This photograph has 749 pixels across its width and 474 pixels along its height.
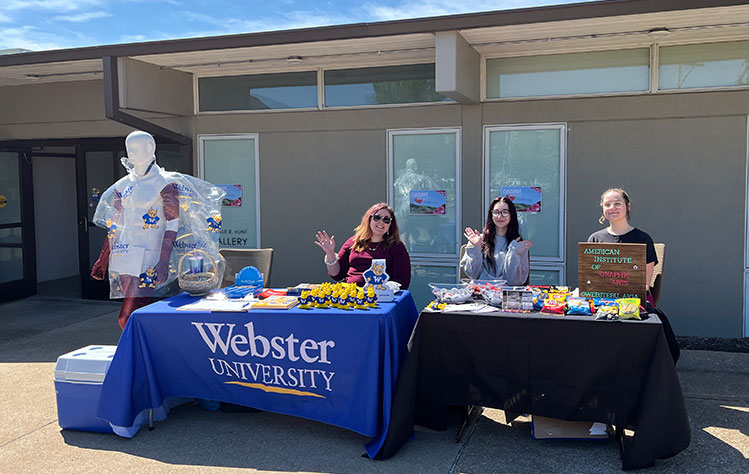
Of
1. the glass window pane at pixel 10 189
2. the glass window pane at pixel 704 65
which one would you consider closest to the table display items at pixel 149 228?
the glass window pane at pixel 704 65

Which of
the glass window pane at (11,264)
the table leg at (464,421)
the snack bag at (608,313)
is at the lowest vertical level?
the table leg at (464,421)

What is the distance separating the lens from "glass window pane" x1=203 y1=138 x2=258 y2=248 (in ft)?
23.6

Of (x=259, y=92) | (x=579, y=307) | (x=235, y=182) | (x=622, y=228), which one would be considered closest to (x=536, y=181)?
(x=622, y=228)

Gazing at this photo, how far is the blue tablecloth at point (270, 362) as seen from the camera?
3.52 metres

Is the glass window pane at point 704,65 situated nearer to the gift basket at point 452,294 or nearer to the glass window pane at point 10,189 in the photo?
the gift basket at point 452,294

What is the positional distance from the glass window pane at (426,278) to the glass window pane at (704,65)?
2.66m

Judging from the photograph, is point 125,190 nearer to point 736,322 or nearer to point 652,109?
point 652,109

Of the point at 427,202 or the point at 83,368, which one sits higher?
the point at 427,202

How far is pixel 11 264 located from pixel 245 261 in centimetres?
476

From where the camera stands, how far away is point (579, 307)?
3.43 m

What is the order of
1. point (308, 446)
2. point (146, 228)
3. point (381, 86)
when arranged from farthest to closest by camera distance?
point (381, 86) → point (146, 228) → point (308, 446)

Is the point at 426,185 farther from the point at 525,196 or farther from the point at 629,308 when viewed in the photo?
the point at 629,308

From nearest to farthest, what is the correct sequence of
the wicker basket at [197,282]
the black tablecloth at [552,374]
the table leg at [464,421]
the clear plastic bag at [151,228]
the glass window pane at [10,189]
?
the black tablecloth at [552,374]
the table leg at [464,421]
the wicker basket at [197,282]
the clear plastic bag at [151,228]
the glass window pane at [10,189]

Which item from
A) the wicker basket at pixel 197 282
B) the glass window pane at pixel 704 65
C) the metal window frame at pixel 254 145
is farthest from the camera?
the metal window frame at pixel 254 145
